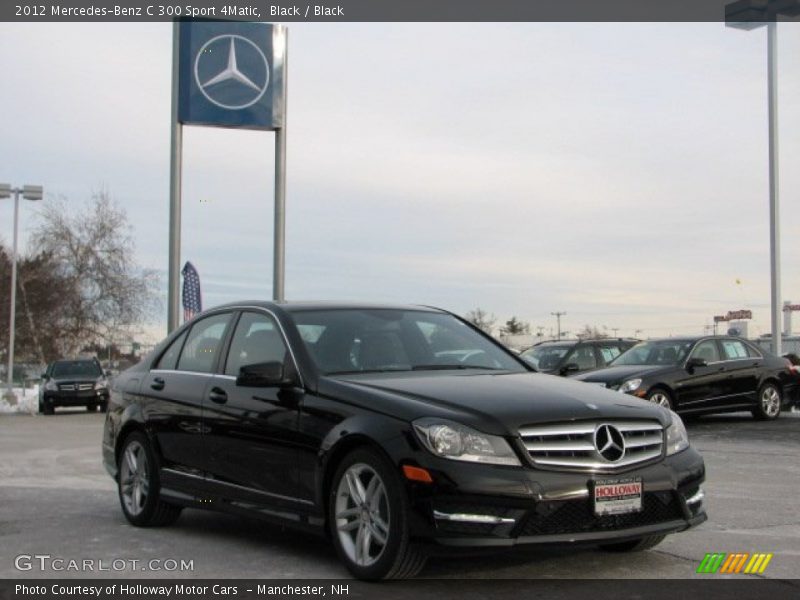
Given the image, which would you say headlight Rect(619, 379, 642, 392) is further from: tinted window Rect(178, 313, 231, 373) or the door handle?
the door handle

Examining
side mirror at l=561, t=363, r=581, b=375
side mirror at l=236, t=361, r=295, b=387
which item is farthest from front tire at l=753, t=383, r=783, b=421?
side mirror at l=236, t=361, r=295, b=387

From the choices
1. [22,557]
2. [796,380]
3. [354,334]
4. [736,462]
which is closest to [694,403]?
[796,380]

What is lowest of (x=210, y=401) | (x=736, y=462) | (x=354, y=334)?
(x=736, y=462)

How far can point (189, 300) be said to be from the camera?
2061cm

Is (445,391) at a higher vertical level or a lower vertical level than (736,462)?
higher

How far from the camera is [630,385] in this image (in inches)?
667

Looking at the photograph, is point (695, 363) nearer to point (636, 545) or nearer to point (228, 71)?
point (228, 71)

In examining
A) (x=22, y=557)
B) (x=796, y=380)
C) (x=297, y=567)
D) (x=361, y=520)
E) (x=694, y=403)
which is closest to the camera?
(x=361, y=520)

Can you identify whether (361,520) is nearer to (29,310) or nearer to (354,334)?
(354,334)

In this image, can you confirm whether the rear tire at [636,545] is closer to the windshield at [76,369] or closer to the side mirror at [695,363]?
the side mirror at [695,363]

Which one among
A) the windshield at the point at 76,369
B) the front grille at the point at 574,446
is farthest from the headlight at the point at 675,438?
the windshield at the point at 76,369

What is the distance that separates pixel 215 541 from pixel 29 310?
159ft

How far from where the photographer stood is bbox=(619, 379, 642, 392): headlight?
16.9 meters

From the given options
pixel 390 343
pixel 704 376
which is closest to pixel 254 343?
pixel 390 343
